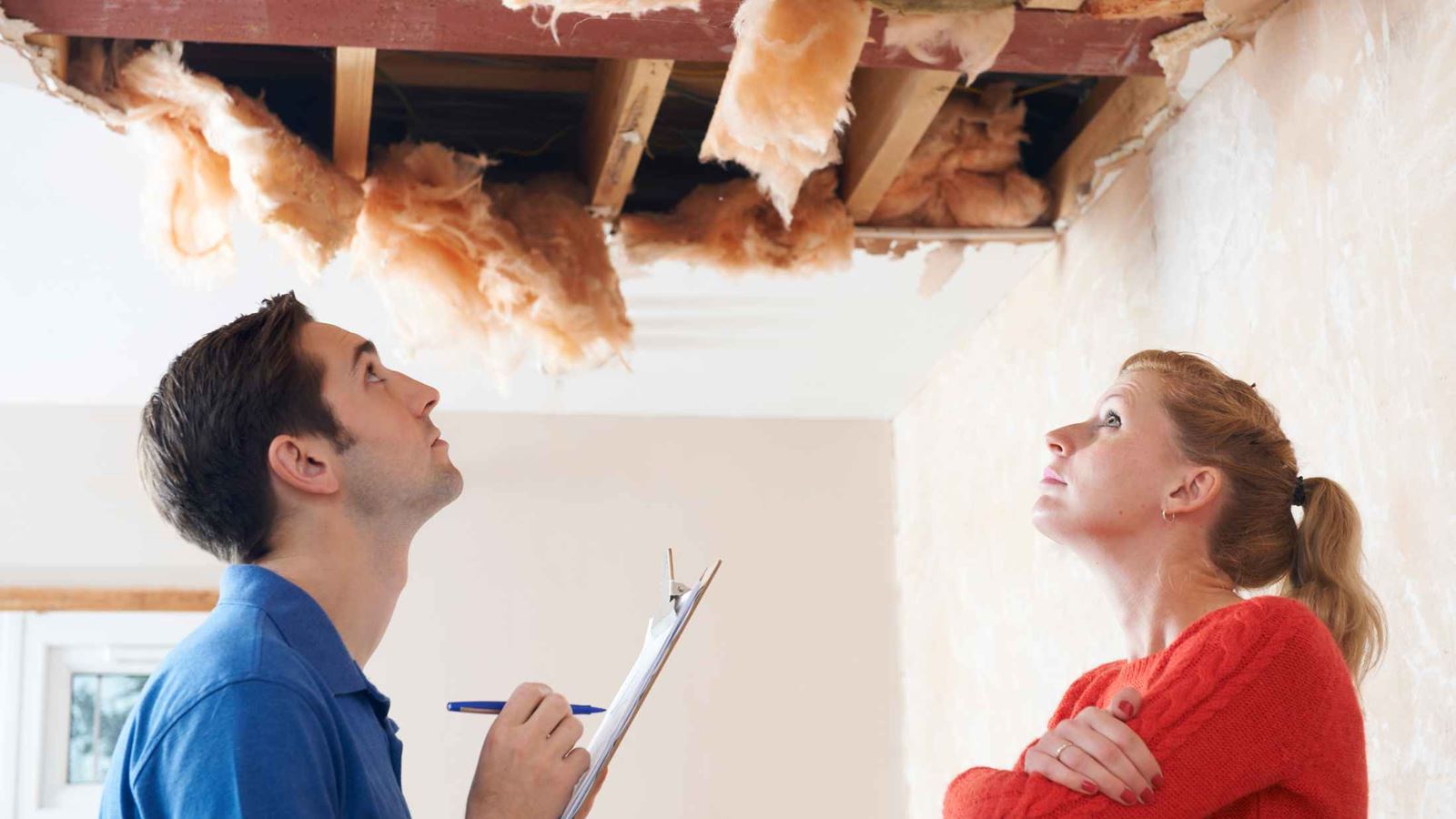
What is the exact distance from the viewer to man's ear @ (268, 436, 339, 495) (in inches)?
49.9

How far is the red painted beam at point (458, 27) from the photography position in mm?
1889

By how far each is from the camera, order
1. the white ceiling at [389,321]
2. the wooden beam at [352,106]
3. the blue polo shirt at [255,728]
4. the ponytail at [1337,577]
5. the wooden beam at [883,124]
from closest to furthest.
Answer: the blue polo shirt at [255,728]
the ponytail at [1337,577]
the wooden beam at [352,106]
the wooden beam at [883,124]
the white ceiling at [389,321]

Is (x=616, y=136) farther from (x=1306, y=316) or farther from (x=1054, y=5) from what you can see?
(x=1306, y=316)

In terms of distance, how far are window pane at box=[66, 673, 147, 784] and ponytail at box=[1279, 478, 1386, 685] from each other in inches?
128

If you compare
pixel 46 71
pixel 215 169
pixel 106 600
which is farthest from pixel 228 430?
pixel 106 600

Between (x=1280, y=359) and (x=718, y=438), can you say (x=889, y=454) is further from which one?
(x=1280, y=359)

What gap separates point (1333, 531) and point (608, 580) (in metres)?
2.65

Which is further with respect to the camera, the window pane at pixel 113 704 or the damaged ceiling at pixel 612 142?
the window pane at pixel 113 704

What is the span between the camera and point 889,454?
412cm

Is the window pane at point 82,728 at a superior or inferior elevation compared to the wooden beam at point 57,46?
inferior

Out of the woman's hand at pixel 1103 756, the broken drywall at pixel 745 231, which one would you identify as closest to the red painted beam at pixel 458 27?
the broken drywall at pixel 745 231

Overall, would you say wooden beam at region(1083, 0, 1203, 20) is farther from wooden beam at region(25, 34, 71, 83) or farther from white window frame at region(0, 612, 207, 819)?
white window frame at region(0, 612, 207, 819)

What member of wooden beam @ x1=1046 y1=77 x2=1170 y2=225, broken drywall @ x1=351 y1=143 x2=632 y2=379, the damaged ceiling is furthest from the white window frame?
wooden beam @ x1=1046 y1=77 x2=1170 y2=225

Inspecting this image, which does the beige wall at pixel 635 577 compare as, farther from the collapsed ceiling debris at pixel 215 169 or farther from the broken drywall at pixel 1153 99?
the collapsed ceiling debris at pixel 215 169
